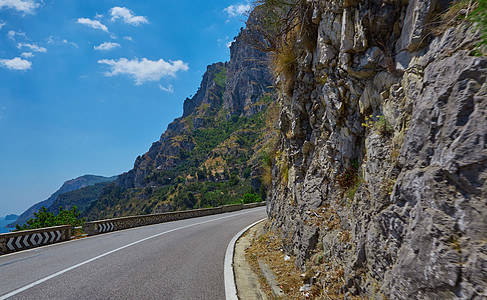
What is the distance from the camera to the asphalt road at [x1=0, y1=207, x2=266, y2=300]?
437cm

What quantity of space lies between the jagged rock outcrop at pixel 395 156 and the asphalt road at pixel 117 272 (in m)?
2.19

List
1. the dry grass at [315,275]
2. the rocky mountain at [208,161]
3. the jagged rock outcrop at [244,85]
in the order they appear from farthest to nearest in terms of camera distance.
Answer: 1. the jagged rock outcrop at [244,85]
2. the rocky mountain at [208,161]
3. the dry grass at [315,275]

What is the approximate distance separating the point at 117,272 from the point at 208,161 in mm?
117520

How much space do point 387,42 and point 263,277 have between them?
4916 millimetres

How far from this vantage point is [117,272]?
5.48m

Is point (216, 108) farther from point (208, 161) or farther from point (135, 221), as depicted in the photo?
point (135, 221)

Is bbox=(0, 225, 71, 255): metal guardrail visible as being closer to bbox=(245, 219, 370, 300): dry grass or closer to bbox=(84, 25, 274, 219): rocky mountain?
bbox=(245, 219, 370, 300): dry grass

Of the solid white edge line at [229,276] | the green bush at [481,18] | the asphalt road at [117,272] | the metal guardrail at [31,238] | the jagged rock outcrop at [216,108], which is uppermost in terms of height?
the jagged rock outcrop at [216,108]

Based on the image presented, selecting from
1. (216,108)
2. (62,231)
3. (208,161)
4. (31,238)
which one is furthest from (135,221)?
(216,108)

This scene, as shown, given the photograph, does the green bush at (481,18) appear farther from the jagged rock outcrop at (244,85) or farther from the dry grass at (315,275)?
the jagged rock outcrop at (244,85)

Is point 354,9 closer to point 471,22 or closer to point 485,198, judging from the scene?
point 471,22

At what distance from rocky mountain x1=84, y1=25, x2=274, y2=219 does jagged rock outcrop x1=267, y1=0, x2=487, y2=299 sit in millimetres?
58203

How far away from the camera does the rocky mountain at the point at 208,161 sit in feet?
300

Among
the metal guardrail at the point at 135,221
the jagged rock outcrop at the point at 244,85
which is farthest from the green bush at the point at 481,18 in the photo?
the jagged rock outcrop at the point at 244,85
